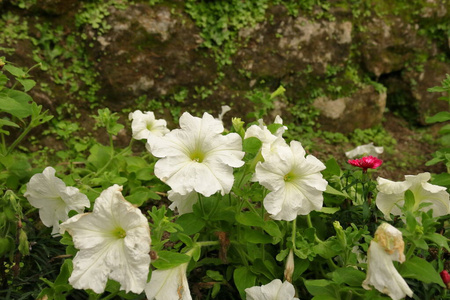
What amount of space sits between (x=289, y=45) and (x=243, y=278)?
8.93 ft

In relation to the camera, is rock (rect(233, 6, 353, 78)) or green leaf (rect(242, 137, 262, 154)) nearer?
green leaf (rect(242, 137, 262, 154))

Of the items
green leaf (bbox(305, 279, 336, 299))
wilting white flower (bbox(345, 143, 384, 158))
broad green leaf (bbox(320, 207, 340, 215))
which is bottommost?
wilting white flower (bbox(345, 143, 384, 158))

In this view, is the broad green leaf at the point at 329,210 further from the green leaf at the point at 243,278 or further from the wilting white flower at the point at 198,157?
the wilting white flower at the point at 198,157

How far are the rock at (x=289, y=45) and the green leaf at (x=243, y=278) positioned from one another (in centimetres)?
239

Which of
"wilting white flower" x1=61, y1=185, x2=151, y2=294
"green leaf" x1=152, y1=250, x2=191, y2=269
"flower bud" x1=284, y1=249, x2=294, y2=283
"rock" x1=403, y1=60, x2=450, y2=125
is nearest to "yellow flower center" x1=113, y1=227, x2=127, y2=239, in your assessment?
"wilting white flower" x1=61, y1=185, x2=151, y2=294

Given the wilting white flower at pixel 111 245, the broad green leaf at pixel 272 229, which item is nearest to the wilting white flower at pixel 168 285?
the wilting white flower at pixel 111 245

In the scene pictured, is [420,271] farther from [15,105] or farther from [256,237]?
[15,105]

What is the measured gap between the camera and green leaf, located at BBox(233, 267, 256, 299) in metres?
1.71

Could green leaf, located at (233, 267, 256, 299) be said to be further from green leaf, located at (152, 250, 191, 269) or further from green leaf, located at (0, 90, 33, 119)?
green leaf, located at (0, 90, 33, 119)

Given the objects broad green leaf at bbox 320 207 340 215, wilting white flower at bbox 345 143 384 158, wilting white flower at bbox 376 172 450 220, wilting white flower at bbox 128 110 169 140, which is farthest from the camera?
wilting white flower at bbox 345 143 384 158

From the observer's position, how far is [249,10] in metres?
3.83

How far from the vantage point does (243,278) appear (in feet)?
5.70

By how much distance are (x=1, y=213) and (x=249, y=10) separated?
2.89 meters

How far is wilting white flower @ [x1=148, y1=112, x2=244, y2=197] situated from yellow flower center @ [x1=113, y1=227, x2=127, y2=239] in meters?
0.22
